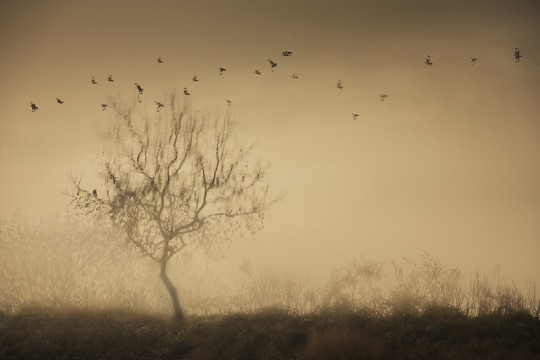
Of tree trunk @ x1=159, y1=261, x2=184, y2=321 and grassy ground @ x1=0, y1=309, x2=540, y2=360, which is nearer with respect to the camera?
grassy ground @ x1=0, y1=309, x2=540, y2=360

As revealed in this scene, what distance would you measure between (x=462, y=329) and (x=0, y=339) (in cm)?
2299

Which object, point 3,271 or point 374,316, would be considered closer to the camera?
point 374,316

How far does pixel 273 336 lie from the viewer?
17078mm

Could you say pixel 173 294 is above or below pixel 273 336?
above

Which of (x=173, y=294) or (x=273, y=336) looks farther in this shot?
(x=173, y=294)

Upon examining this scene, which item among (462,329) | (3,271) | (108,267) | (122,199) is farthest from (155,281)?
(462,329)

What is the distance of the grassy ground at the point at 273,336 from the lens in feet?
46.9

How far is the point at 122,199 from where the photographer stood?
69.1 feet

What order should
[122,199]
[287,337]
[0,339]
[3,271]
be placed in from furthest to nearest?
[3,271]
[122,199]
[0,339]
[287,337]

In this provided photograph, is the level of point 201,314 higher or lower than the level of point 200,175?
lower

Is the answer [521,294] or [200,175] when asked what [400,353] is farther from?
[200,175]

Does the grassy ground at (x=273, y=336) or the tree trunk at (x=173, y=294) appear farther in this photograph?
the tree trunk at (x=173, y=294)

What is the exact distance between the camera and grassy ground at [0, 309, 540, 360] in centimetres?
1429

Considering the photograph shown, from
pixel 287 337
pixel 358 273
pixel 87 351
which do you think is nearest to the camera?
pixel 287 337
